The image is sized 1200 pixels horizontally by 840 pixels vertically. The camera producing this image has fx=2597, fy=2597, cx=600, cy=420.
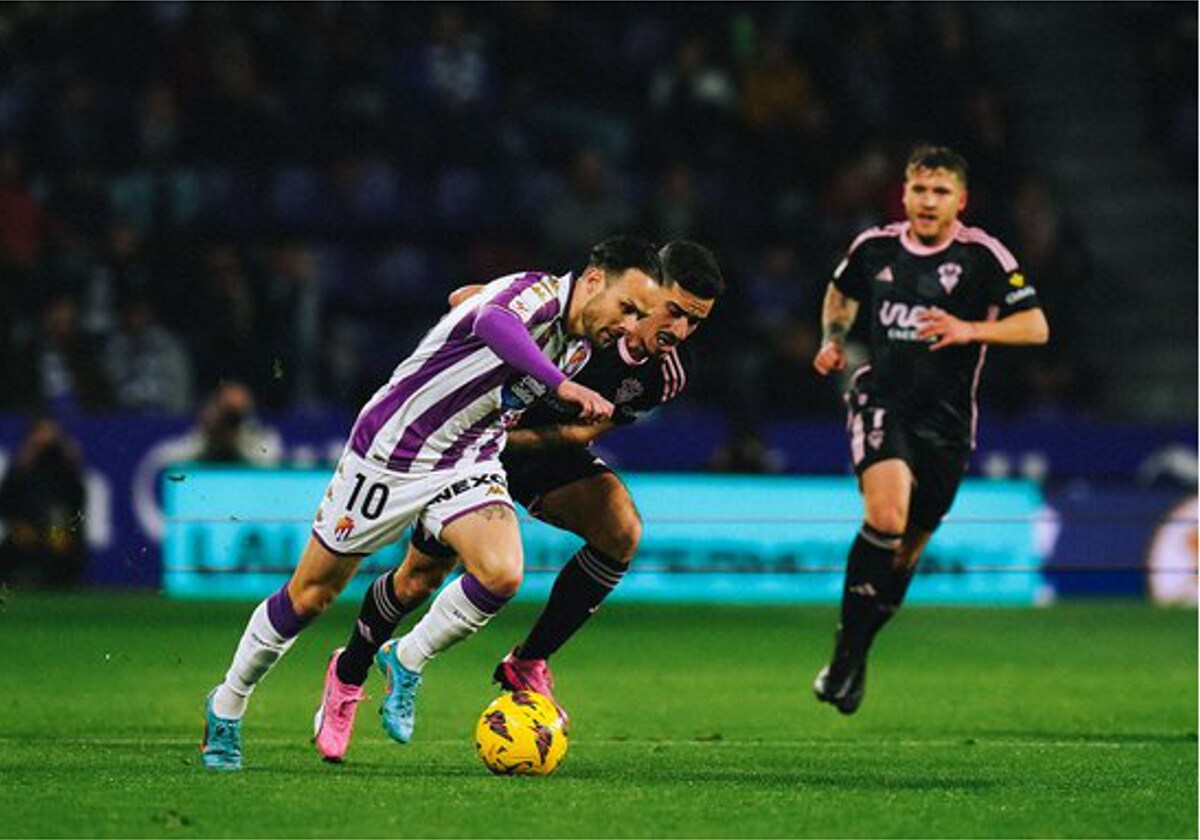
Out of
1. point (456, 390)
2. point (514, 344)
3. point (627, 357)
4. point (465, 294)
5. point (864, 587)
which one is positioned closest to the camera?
point (514, 344)

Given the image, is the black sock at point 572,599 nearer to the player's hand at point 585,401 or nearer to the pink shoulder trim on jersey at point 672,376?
the pink shoulder trim on jersey at point 672,376

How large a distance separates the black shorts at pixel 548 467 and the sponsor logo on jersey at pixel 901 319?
1603 mm

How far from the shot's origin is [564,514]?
9352 mm

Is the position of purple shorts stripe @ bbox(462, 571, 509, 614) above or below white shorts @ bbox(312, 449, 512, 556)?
below

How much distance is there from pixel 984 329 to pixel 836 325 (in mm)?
762

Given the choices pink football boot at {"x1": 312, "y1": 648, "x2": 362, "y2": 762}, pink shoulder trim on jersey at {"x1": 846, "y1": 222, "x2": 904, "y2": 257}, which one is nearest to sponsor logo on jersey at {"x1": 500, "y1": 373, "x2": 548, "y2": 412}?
pink football boot at {"x1": 312, "y1": 648, "x2": 362, "y2": 762}

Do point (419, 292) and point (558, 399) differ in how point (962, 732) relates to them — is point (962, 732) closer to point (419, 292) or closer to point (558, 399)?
point (558, 399)

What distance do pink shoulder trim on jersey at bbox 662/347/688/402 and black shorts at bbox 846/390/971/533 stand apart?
4.31ft

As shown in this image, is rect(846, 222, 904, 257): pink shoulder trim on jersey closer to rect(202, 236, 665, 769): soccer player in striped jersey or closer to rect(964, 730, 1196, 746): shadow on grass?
rect(964, 730, 1196, 746): shadow on grass

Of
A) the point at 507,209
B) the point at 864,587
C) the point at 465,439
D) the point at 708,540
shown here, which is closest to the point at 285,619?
the point at 465,439

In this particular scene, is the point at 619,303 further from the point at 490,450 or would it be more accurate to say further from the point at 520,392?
the point at 490,450

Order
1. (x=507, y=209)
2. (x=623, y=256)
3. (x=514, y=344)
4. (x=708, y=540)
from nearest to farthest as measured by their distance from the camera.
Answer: (x=514, y=344), (x=623, y=256), (x=708, y=540), (x=507, y=209)

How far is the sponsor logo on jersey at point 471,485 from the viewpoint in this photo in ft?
27.5

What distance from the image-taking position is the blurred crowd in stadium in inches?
695
